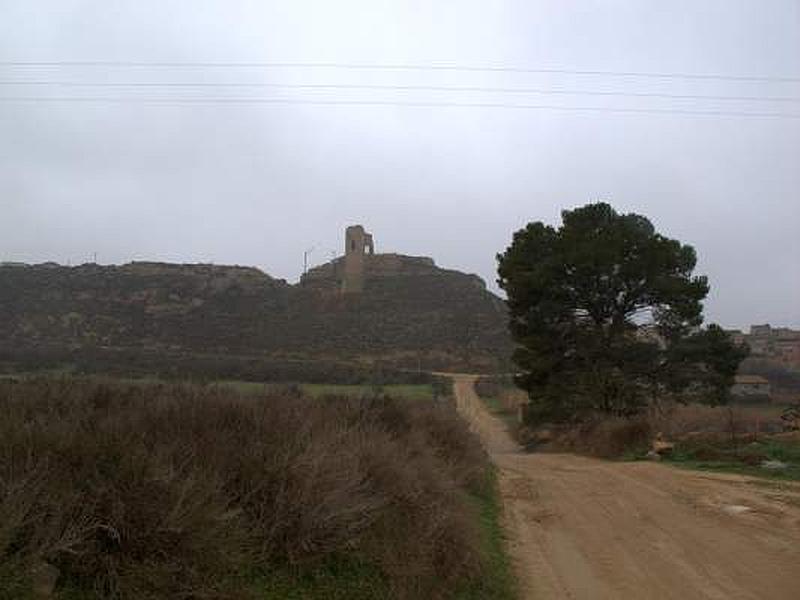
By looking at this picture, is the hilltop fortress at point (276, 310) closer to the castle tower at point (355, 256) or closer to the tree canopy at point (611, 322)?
the castle tower at point (355, 256)

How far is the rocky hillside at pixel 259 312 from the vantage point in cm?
7212

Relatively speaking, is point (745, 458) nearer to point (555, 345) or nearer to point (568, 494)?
point (568, 494)

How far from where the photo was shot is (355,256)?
111938mm

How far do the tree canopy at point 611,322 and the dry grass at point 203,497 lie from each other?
22148 millimetres

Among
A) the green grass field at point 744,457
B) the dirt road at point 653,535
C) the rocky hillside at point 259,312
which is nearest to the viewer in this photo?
the dirt road at point 653,535

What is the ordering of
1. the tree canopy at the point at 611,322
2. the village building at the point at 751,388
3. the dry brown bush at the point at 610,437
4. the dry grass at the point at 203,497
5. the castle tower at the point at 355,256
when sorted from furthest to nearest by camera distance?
the castle tower at the point at 355,256 < the village building at the point at 751,388 < the tree canopy at the point at 611,322 < the dry brown bush at the point at 610,437 < the dry grass at the point at 203,497

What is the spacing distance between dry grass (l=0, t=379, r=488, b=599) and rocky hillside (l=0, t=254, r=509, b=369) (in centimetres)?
5478

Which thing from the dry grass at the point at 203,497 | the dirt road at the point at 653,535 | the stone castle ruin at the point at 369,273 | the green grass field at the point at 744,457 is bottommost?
the dirt road at the point at 653,535

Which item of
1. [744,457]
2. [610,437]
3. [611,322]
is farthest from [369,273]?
Result: [744,457]

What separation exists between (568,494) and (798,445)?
8.35 meters

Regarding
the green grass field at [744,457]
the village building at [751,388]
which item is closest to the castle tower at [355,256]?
the village building at [751,388]

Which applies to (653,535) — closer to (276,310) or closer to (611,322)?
(611,322)

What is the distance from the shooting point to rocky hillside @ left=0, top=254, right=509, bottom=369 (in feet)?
237

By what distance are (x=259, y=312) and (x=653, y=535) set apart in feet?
275
